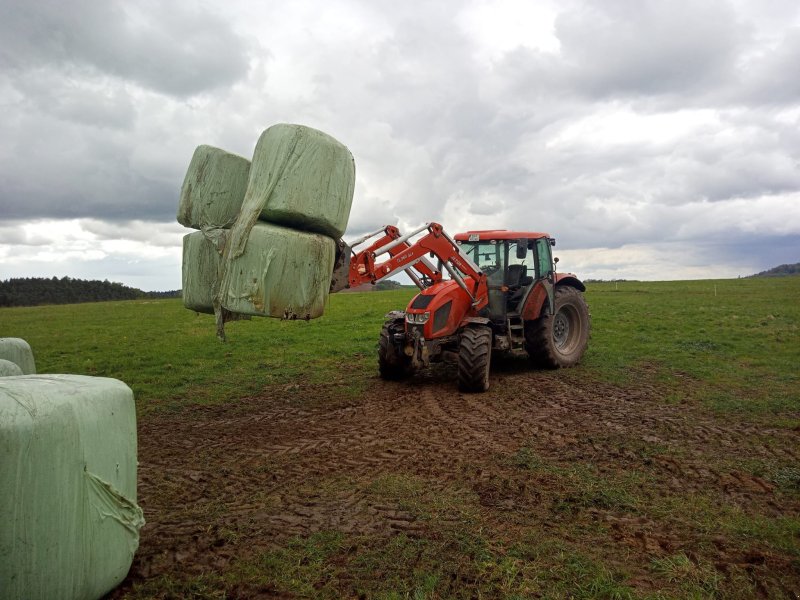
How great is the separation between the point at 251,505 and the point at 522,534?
2.42 meters

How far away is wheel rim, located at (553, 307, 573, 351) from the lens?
12.1 m

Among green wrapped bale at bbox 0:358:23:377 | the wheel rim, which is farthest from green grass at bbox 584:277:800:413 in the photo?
green wrapped bale at bbox 0:358:23:377

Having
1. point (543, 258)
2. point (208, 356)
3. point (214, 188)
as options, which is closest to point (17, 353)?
point (214, 188)

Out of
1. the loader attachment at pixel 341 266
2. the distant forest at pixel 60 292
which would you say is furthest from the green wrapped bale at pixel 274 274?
the distant forest at pixel 60 292

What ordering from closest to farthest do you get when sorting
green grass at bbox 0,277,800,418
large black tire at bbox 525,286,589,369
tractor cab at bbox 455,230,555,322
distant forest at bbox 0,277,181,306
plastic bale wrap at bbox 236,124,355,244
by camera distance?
plastic bale wrap at bbox 236,124,355,244, green grass at bbox 0,277,800,418, tractor cab at bbox 455,230,555,322, large black tire at bbox 525,286,589,369, distant forest at bbox 0,277,181,306

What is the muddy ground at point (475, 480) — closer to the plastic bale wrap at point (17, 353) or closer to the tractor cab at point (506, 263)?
the plastic bale wrap at point (17, 353)

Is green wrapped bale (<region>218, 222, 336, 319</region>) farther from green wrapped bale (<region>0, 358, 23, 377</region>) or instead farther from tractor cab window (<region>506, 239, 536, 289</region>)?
tractor cab window (<region>506, 239, 536, 289</region>)

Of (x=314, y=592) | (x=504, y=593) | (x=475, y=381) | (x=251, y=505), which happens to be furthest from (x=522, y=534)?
(x=475, y=381)

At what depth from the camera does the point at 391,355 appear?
1035 centimetres

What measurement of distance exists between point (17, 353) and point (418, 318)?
18.5 ft

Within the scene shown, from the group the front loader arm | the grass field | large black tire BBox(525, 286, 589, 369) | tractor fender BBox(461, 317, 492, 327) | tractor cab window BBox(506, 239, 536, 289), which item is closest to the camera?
the grass field

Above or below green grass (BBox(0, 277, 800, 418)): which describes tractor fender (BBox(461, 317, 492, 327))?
above

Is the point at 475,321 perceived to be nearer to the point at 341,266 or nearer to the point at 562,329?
the point at 562,329

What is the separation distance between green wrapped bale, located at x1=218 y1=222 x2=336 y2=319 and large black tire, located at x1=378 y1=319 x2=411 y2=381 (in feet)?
16.3
